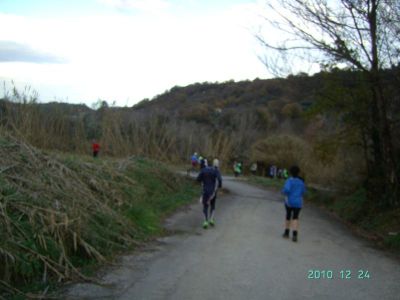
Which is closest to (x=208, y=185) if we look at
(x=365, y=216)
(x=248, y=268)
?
(x=248, y=268)

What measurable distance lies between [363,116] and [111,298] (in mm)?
13824

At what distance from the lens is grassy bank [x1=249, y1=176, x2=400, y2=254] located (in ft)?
48.6

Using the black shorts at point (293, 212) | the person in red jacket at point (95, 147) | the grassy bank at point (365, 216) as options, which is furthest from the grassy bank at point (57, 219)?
the person in red jacket at point (95, 147)

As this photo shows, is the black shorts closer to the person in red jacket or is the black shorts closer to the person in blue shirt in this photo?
the person in blue shirt

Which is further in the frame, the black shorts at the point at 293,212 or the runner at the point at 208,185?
the runner at the point at 208,185

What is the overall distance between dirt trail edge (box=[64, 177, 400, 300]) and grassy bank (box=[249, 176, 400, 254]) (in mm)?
805

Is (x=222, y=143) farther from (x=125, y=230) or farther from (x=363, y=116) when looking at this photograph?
(x=125, y=230)

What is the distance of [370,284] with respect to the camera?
345 inches
